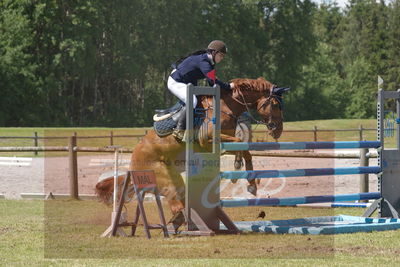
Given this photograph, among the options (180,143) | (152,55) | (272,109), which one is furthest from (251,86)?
(152,55)

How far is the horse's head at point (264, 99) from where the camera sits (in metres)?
10.4

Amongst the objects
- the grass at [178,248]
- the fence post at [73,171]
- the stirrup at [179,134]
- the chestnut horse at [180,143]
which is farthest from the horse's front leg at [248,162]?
the fence post at [73,171]

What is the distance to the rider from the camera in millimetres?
9266

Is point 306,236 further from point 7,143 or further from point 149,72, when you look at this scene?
point 149,72

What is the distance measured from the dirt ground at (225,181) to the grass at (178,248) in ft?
15.3

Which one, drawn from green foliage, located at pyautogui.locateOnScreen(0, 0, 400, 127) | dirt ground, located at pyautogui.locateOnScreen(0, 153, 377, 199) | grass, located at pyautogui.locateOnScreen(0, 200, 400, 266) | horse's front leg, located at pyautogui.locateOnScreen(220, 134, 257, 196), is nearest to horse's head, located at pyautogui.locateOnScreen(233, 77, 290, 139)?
horse's front leg, located at pyautogui.locateOnScreen(220, 134, 257, 196)

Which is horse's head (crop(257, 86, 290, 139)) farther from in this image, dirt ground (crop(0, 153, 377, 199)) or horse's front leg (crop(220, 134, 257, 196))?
dirt ground (crop(0, 153, 377, 199))

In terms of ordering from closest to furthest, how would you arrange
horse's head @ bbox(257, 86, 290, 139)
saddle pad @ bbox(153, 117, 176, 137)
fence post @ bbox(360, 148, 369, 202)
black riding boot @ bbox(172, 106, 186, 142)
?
black riding boot @ bbox(172, 106, 186, 142), saddle pad @ bbox(153, 117, 176, 137), horse's head @ bbox(257, 86, 290, 139), fence post @ bbox(360, 148, 369, 202)

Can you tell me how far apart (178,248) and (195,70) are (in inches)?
101

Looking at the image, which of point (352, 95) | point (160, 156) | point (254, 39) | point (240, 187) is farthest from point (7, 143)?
→ point (352, 95)

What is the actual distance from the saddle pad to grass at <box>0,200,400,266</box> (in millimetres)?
1265

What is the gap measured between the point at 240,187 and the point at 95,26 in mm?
41130

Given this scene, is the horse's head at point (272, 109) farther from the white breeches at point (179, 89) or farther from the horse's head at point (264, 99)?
the white breeches at point (179, 89)

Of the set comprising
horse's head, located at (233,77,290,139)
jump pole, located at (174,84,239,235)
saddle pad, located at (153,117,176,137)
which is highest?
horse's head, located at (233,77,290,139)
